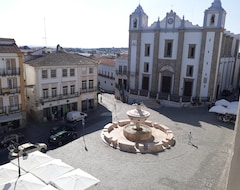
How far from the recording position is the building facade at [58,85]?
30.5 meters

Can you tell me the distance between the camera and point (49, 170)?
51.1 feet

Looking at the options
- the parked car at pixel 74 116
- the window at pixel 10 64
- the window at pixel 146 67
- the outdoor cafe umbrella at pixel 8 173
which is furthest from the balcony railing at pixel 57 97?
the window at pixel 146 67

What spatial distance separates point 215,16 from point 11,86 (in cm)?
3205

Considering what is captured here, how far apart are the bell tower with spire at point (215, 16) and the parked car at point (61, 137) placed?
27.9 m

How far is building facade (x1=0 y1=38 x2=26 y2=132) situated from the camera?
87.1 ft

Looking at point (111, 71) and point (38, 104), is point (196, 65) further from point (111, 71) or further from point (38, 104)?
point (38, 104)

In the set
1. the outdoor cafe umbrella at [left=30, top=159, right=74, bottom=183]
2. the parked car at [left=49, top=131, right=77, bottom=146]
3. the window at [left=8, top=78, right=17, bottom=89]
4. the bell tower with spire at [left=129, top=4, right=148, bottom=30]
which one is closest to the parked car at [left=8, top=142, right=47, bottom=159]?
the parked car at [left=49, top=131, right=77, bottom=146]

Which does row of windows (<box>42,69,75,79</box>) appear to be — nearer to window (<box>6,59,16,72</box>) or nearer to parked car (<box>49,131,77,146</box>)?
window (<box>6,59,16,72</box>)

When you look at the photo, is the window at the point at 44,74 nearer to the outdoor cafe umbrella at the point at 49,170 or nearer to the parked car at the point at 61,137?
the parked car at the point at 61,137

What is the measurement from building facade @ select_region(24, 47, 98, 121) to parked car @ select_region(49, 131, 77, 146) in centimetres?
750

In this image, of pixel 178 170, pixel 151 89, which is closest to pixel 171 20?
pixel 151 89

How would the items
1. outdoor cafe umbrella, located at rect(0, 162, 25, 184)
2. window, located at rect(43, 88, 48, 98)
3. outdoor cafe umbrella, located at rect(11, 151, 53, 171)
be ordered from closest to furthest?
outdoor cafe umbrella, located at rect(0, 162, 25, 184), outdoor cafe umbrella, located at rect(11, 151, 53, 171), window, located at rect(43, 88, 48, 98)

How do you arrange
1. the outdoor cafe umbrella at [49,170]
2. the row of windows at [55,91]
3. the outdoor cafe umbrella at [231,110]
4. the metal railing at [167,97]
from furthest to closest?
the metal railing at [167,97], the row of windows at [55,91], the outdoor cafe umbrella at [231,110], the outdoor cafe umbrella at [49,170]

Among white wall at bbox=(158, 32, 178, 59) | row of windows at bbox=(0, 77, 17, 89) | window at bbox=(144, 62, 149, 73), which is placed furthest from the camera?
window at bbox=(144, 62, 149, 73)
